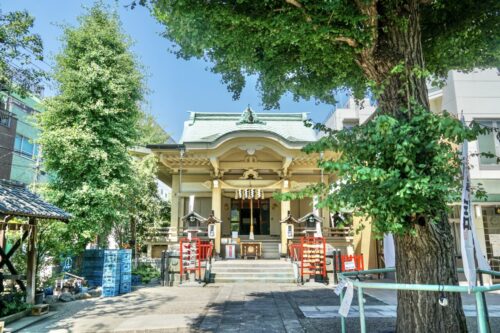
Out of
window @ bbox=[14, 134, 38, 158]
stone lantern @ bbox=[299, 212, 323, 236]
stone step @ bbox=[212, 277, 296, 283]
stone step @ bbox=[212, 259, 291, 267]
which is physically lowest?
stone step @ bbox=[212, 277, 296, 283]

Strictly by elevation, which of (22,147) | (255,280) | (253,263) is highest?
(22,147)

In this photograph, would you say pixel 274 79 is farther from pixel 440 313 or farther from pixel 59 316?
pixel 59 316

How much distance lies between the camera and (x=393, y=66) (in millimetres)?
4348

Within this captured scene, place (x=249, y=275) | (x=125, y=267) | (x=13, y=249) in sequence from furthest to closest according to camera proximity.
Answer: (x=249, y=275)
(x=125, y=267)
(x=13, y=249)

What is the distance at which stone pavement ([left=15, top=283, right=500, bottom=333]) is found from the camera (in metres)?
5.93

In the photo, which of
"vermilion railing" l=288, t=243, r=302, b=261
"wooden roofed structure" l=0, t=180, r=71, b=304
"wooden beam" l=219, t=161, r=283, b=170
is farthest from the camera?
"wooden beam" l=219, t=161, r=283, b=170

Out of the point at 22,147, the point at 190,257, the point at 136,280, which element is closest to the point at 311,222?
the point at 190,257

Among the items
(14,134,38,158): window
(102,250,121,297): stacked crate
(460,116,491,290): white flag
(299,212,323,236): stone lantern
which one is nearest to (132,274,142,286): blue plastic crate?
(102,250,121,297): stacked crate

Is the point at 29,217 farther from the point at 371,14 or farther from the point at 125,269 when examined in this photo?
the point at 371,14

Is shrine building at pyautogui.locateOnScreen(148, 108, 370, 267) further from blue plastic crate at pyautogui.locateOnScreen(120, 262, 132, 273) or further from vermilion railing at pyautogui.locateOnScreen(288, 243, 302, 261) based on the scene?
blue plastic crate at pyautogui.locateOnScreen(120, 262, 132, 273)

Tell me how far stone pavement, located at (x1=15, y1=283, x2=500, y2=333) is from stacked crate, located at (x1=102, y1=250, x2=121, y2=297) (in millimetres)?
401

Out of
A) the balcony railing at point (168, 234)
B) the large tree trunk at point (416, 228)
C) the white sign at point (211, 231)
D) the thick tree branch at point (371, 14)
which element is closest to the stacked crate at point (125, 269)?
the balcony railing at point (168, 234)

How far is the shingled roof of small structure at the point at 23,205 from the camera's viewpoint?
21.2ft

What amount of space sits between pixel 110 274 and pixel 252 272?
503cm
